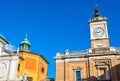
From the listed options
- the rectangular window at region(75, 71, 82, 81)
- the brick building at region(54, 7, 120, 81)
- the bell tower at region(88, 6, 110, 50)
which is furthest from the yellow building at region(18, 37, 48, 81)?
the bell tower at region(88, 6, 110, 50)

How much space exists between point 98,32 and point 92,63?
17.4 ft

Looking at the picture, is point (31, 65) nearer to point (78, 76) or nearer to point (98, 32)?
point (78, 76)

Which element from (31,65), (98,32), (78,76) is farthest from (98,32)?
(31,65)

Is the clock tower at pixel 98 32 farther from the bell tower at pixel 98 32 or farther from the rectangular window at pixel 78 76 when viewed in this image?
the rectangular window at pixel 78 76

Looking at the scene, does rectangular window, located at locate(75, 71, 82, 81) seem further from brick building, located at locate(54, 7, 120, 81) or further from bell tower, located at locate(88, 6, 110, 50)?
bell tower, located at locate(88, 6, 110, 50)

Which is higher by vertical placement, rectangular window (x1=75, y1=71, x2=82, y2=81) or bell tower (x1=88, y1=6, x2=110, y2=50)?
bell tower (x1=88, y1=6, x2=110, y2=50)

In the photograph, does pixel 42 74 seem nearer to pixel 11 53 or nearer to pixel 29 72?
pixel 29 72

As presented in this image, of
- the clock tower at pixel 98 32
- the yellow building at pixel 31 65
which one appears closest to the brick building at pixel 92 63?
the clock tower at pixel 98 32

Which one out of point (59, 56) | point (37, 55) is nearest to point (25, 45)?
point (37, 55)

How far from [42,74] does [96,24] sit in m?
13.8

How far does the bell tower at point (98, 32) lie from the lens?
105 ft

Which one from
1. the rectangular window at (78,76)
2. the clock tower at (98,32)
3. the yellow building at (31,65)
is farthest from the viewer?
the yellow building at (31,65)

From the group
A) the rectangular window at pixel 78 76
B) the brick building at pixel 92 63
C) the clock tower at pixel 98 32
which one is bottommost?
the rectangular window at pixel 78 76

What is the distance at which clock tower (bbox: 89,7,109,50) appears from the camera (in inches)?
1259
